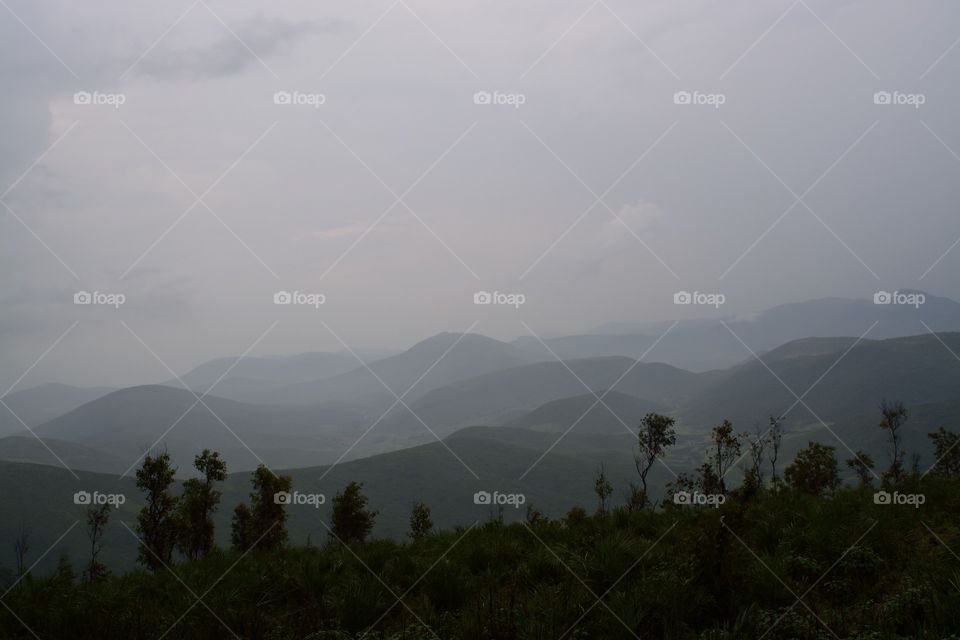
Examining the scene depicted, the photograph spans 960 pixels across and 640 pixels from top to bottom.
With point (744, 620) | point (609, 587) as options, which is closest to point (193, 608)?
point (609, 587)

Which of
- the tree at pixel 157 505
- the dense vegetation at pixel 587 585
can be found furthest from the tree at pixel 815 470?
the tree at pixel 157 505

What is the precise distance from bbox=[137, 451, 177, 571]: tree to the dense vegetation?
41.4 m

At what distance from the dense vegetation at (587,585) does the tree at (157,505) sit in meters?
41.4

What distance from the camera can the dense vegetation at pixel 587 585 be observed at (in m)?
9.27

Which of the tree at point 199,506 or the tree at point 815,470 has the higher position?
the tree at point 815,470

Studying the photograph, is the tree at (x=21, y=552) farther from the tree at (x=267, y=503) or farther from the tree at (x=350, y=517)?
the tree at (x=350, y=517)

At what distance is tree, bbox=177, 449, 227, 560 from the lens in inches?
2182

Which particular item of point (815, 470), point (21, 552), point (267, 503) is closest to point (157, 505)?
point (267, 503)

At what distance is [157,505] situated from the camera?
54969mm

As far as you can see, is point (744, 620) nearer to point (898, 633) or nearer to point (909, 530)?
point (898, 633)

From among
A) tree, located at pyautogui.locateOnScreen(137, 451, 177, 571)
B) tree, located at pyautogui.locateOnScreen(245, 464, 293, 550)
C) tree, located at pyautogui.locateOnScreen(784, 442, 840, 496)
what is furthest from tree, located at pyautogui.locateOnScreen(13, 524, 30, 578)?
tree, located at pyautogui.locateOnScreen(784, 442, 840, 496)

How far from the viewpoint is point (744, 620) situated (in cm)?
894

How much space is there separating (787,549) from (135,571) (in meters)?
16.9

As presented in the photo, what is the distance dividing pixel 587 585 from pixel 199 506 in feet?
194
